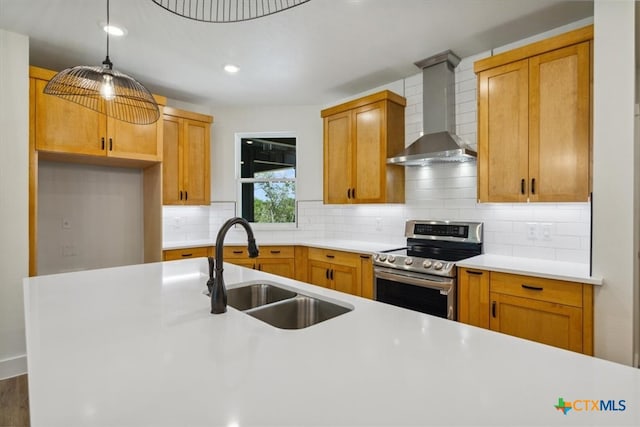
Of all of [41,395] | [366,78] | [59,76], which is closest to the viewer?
[41,395]

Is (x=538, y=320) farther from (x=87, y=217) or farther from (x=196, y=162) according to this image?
(x=87, y=217)

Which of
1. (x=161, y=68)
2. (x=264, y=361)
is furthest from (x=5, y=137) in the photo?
(x=264, y=361)

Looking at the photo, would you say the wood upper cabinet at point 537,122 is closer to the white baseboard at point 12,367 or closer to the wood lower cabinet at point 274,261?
the wood lower cabinet at point 274,261

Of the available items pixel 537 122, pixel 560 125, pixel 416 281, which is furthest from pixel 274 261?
pixel 560 125

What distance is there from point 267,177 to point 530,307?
10.8 ft

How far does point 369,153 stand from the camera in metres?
3.56

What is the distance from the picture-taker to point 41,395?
0.75 m

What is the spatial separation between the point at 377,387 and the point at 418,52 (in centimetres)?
297

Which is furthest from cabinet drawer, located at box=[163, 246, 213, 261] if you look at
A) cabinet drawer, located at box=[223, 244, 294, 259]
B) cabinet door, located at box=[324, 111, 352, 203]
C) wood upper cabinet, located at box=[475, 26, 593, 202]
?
wood upper cabinet, located at box=[475, 26, 593, 202]

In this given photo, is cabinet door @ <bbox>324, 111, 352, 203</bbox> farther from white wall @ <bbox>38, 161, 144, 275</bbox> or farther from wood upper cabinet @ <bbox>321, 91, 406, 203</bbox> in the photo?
white wall @ <bbox>38, 161, 144, 275</bbox>

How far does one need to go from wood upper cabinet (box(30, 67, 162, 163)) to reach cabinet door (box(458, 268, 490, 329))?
3.09 m

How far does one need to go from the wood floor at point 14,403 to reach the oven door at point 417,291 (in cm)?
252

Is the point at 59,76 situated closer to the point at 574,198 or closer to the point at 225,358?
the point at 225,358

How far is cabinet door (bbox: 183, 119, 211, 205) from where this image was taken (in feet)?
12.9
